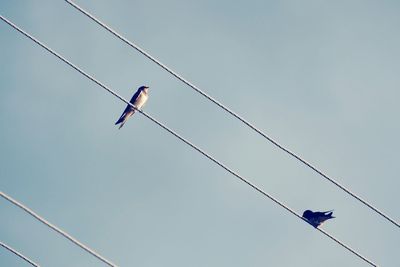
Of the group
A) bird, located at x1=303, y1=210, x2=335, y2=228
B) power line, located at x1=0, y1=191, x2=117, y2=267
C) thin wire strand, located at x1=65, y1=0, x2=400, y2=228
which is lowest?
power line, located at x1=0, y1=191, x2=117, y2=267

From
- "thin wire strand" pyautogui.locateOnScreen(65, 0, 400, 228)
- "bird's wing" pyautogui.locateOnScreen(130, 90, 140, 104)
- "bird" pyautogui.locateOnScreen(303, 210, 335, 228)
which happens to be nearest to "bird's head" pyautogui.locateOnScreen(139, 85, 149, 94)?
"bird's wing" pyautogui.locateOnScreen(130, 90, 140, 104)

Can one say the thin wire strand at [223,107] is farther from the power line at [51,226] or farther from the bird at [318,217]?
the bird at [318,217]

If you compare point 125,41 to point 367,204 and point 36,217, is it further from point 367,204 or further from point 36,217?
point 367,204

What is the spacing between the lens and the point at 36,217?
5000 mm

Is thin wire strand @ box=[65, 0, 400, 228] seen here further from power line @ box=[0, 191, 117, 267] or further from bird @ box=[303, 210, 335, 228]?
bird @ box=[303, 210, 335, 228]

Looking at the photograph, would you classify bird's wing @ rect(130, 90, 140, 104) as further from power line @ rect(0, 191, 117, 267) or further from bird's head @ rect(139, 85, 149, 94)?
power line @ rect(0, 191, 117, 267)

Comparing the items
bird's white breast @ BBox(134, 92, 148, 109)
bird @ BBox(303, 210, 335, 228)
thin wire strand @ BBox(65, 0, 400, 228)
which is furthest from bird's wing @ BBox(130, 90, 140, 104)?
thin wire strand @ BBox(65, 0, 400, 228)

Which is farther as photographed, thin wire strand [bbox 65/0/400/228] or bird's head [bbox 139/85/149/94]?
bird's head [bbox 139/85/149/94]

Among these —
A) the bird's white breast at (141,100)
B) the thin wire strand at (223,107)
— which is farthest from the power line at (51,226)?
the bird's white breast at (141,100)

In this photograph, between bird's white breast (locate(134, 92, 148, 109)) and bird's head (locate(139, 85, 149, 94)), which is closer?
bird's white breast (locate(134, 92, 148, 109))

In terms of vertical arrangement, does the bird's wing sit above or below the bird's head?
below

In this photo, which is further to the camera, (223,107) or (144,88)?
(144,88)

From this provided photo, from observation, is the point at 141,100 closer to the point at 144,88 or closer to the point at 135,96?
the point at 135,96

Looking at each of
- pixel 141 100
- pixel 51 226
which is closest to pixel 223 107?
pixel 51 226
